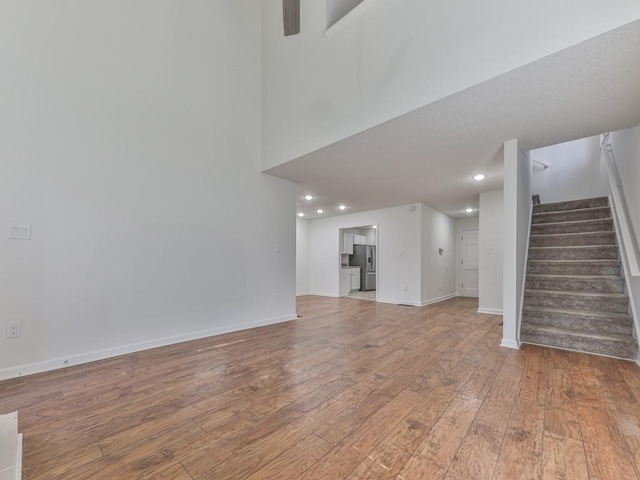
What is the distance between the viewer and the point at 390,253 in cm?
668

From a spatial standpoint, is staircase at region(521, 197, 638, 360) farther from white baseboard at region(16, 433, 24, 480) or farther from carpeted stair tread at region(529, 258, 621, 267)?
white baseboard at region(16, 433, 24, 480)

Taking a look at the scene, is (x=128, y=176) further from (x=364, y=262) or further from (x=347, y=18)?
(x=364, y=262)

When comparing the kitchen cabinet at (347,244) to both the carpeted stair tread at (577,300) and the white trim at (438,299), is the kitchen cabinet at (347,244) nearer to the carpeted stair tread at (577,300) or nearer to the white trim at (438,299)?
the white trim at (438,299)

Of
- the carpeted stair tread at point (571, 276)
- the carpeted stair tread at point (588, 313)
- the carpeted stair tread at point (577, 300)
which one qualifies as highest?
the carpeted stair tread at point (571, 276)

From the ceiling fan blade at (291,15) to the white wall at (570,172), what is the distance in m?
4.79

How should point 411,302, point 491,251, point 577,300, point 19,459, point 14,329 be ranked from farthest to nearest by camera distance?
1. point 411,302
2. point 491,251
3. point 577,300
4. point 14,329
5. point 19,459

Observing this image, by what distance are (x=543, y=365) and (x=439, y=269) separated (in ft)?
14.6

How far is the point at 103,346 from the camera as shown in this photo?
2814 millimetres

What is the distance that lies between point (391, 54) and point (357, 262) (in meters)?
6.85

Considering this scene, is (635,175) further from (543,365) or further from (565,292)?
(543,365)

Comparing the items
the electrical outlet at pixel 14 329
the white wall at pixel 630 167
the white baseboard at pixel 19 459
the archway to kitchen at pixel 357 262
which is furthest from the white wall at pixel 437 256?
the electrical outlet at pixel 14 329

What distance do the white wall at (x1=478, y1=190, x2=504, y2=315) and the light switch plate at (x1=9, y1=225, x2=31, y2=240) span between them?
646 centimetres

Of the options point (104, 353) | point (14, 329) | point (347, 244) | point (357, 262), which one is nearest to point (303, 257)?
point (347, 244)

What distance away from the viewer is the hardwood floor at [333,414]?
52.9 inches
